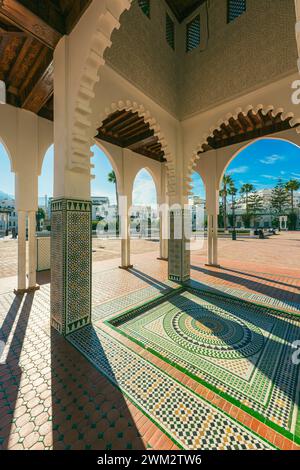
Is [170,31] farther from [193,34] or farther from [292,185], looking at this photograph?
[292,185]

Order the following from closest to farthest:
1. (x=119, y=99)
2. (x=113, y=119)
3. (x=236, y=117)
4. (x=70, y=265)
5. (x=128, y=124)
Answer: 1. (x=70, y=265)
2. (x=119, y=99)
3. (x=236, y=117)
4. (x=113, y=119)
5. (x=128, y=124)

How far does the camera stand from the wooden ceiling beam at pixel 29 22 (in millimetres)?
1976

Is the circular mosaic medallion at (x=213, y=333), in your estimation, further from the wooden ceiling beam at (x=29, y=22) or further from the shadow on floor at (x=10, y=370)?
the wooden ceiling beam at (x=29, y=22)

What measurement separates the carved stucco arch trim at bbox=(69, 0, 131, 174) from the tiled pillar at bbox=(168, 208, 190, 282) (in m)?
2.38

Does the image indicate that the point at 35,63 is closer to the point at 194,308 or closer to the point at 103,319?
the point at 103,319

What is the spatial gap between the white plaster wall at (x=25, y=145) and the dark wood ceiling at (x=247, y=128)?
134 inches

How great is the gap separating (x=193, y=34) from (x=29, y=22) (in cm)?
340

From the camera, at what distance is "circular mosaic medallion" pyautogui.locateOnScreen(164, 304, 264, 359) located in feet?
7.25

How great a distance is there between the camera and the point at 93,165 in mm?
2689

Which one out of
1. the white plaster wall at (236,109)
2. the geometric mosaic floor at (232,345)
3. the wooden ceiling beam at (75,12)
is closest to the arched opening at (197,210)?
the white plaster wall at (236,109)

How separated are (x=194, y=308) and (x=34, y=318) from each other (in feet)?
7.71

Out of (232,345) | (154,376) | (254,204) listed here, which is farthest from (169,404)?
(254,204)

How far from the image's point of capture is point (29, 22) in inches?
85.1

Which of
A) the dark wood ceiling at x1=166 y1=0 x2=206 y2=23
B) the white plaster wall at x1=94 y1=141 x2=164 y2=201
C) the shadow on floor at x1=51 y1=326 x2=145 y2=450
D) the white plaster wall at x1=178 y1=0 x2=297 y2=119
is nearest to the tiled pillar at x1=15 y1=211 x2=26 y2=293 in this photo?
the shadow on floor at x1=51 y1=326 x2=145 y2=450
